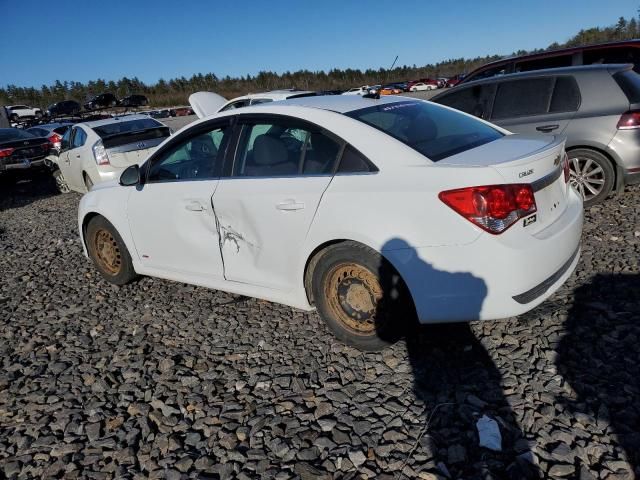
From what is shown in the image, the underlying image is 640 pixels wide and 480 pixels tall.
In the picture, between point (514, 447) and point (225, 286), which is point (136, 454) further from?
point (514, 447)

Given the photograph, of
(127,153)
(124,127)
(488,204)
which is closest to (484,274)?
(488,204)

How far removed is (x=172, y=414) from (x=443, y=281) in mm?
1741

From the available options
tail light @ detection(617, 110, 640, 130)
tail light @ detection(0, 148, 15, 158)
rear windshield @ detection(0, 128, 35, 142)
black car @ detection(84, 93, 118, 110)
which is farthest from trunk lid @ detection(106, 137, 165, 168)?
tail light @ detection(617, 110, 640, 130)

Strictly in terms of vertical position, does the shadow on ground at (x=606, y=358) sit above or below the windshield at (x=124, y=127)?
below

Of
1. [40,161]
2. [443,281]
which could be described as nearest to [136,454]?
[443,281]

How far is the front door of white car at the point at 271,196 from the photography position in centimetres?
302

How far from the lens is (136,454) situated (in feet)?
8.12

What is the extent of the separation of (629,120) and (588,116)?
395 mm

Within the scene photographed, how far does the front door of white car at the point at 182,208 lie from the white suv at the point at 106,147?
4576 mm

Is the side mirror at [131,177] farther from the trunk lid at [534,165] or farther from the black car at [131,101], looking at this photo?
the black car at [131,101]

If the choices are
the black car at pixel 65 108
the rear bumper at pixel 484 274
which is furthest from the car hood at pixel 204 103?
the black car at pixel 65 108

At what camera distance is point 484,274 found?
8.25 feet

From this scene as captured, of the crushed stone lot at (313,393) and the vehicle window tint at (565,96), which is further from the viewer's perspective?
the vehicle window tint at (565,96)

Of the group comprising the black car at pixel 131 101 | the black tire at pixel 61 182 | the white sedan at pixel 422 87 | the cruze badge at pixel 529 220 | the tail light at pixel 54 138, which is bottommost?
the white sedan at pixel 422 87
